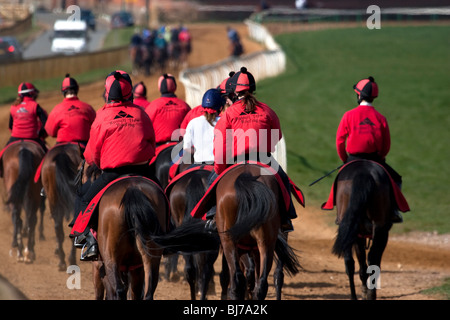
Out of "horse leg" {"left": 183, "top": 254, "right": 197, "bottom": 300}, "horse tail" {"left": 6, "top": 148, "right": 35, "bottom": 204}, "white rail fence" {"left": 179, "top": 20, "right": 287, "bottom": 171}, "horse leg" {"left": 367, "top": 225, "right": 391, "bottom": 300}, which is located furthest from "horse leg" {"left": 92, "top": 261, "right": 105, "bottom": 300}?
"white rail fence" {"left": 179, "top": 20, "right": 287, "bottom": 171}

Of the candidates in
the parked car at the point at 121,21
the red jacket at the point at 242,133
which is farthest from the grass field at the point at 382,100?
the parked car at the point at 121,21

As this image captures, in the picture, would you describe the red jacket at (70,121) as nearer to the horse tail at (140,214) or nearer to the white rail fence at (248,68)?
the horse tail at (140,214)

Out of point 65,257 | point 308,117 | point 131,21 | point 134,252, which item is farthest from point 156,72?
point 131,21

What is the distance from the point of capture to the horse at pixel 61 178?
11570 millimetres

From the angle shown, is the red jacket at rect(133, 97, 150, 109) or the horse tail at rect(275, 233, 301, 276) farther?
the red jacket at rect(133, 97, 150, 109)

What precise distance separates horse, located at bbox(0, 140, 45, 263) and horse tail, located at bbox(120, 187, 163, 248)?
559 centimetres

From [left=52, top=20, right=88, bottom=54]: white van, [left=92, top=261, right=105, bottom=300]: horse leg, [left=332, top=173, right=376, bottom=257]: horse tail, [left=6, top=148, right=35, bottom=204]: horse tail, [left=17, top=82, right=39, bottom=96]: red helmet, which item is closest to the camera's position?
[left=92, top=261, right=105, bottom=300]: horse leg

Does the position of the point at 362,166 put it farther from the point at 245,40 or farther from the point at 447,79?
the point at 245,40

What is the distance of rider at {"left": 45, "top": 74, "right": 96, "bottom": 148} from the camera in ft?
38.8

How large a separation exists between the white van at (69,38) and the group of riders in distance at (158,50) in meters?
8.36

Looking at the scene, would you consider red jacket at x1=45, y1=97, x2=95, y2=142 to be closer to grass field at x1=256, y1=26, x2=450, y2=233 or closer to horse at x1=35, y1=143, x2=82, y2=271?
horse at x1=35, y1=143, x2=82, y2=271

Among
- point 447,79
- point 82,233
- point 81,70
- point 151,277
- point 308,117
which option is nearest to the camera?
point 151,277

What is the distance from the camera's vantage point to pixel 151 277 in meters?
7.42
